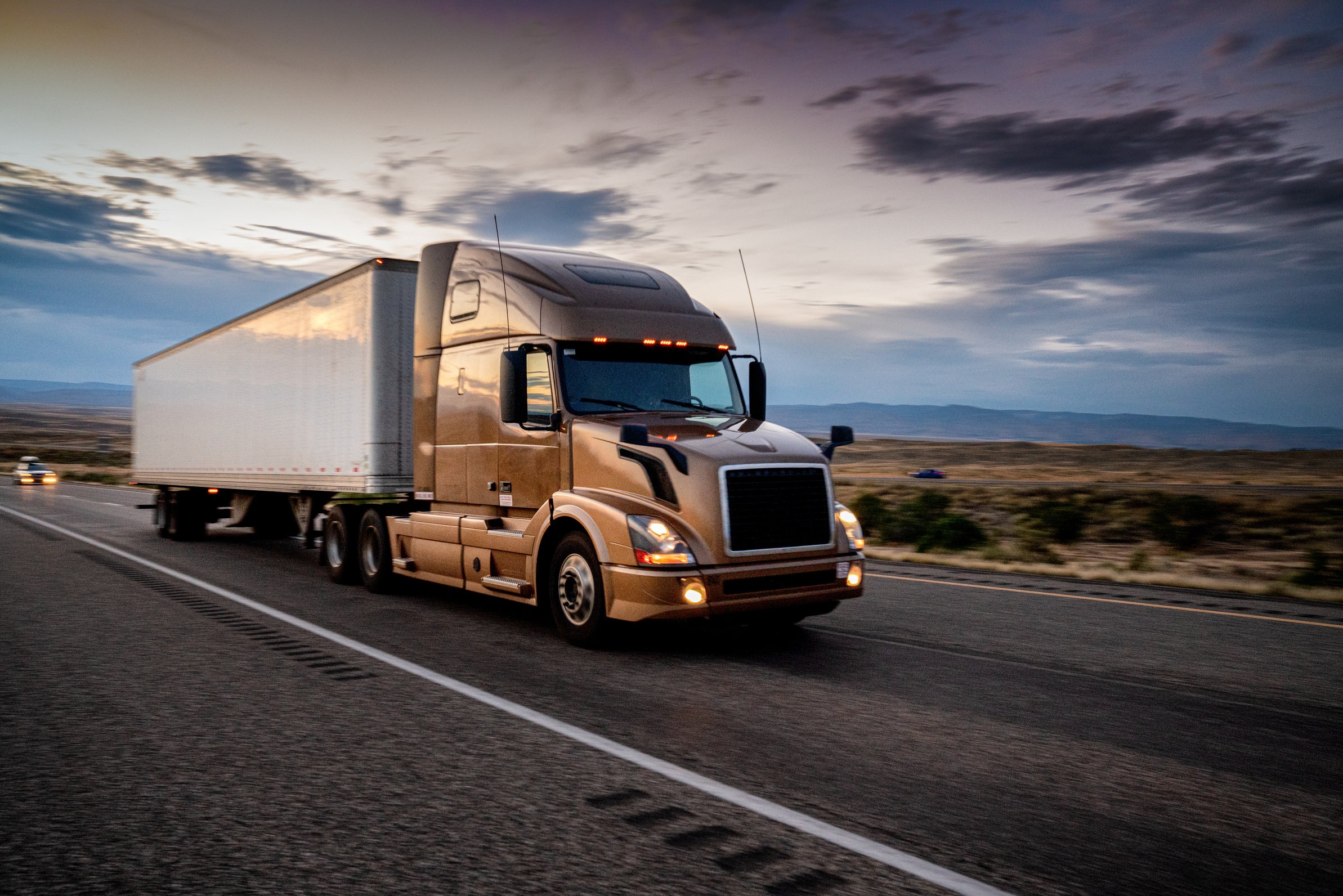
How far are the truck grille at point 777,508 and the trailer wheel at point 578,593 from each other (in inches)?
44.9

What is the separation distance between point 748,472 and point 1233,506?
19409 millimetres

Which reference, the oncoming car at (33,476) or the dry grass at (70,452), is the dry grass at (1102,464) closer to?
the oncoming car at (33,476)

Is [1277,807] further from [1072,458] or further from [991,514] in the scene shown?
[1072,458]

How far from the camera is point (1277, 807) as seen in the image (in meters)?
4.23

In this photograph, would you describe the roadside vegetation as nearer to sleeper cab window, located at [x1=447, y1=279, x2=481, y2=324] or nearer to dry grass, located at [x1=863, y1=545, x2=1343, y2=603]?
dry grass, located at [x1=863, y1=545, x2=1343, y2=603]

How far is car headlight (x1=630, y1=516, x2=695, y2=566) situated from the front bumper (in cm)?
7

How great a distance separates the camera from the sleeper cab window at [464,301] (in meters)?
9.36

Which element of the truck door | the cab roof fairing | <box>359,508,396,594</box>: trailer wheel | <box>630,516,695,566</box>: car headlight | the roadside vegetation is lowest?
the roadside vegetation

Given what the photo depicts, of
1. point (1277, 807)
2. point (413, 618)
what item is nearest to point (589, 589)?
point (413, 618)

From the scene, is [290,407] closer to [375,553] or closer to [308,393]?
[308,393]

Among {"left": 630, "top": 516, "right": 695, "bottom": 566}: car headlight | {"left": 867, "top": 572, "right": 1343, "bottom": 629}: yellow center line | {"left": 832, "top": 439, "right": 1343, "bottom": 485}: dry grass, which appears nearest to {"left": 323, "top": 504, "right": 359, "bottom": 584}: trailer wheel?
{"left": 630, "top": 516, "right": 695, "bottom": 566}: car headlight

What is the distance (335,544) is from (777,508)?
6.78 metres

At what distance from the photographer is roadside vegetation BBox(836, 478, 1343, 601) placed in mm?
15047

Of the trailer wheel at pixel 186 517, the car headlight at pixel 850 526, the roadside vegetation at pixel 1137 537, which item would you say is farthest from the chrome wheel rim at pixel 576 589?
the trailer wheel at pixel 186 517
